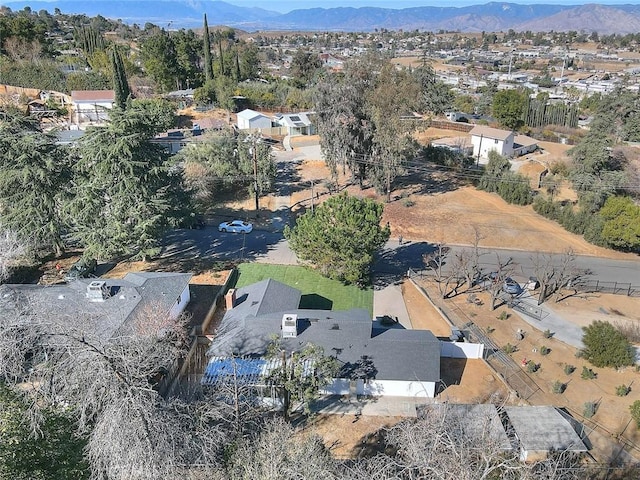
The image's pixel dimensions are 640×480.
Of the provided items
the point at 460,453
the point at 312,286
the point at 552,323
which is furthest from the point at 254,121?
the point at 460,453

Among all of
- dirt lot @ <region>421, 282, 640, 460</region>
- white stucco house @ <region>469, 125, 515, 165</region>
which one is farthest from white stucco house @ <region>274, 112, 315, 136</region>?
dirt lot @ <region>421, 282, 640, 460</region>

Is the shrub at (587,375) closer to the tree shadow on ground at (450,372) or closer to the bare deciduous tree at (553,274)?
the tree shadow on ground at (450,372)

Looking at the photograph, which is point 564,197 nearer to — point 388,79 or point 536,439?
point 388,79

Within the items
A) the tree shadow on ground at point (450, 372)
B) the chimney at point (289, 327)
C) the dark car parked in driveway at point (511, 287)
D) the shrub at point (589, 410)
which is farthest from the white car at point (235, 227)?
the shrub at point (589, 410)

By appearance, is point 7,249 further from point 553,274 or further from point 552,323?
point 553,274

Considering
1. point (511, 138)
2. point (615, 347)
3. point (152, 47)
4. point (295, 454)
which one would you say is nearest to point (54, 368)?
point (295, 454)
